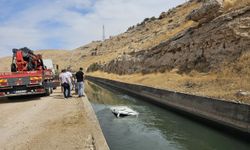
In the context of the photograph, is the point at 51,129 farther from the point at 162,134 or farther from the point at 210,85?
the point at 210,85

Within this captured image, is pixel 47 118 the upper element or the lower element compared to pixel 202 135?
upper

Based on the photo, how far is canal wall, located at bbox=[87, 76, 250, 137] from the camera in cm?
1280

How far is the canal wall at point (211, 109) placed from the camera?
42.0 feet

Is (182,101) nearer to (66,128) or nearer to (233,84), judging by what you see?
(233,84)

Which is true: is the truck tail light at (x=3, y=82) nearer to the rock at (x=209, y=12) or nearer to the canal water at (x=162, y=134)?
the canal water at (x=162, y=134)

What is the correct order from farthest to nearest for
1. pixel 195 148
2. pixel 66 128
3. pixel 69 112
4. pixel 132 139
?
1. pixel 69 112
2. pixel 132 139
3. pixel 195 148
4. pixel 66 128

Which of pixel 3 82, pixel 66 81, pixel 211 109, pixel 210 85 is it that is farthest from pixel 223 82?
pixel 3 82

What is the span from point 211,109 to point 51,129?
788cm

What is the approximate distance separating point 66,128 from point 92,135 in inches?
65.8

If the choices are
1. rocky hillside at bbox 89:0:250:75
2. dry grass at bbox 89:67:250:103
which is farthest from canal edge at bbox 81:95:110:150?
rocky hillside at bbox 89:0:250:75

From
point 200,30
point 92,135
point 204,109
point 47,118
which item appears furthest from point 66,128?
point 200,30

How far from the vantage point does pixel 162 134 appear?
48.8ft

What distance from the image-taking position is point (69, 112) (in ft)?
47.3

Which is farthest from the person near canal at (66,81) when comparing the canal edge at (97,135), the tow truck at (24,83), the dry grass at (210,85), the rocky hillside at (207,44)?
the rocky hillside at (207,44)
